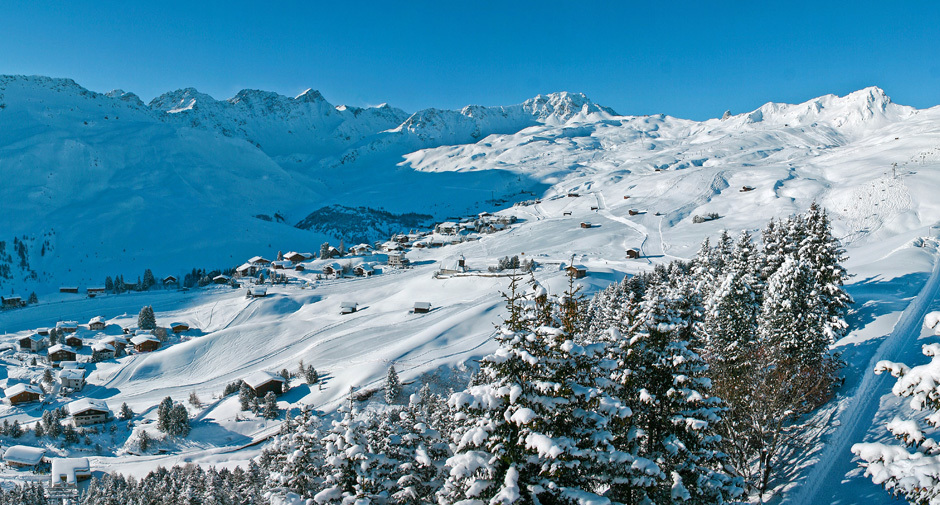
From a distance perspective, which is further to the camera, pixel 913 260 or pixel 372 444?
pixel 913 260

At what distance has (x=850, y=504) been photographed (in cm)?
1603

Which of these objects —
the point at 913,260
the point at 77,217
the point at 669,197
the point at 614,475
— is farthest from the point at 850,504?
the point at 77,217

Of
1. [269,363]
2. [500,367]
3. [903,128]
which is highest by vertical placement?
[903,128]

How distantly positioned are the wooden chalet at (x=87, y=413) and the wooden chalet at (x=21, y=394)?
8.59m

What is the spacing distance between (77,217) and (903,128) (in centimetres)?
28582

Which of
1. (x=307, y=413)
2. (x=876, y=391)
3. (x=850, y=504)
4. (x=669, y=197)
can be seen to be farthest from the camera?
(x=669, y=197)

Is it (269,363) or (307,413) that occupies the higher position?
(307,413)

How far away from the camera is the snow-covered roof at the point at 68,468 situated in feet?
118

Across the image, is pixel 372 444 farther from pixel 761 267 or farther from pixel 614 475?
pixel 761 267

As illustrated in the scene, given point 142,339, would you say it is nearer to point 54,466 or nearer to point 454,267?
point 54,466

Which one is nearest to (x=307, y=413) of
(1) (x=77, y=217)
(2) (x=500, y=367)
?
(2) (x=500, y=367)

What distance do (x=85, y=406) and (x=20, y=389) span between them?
38.2 feet

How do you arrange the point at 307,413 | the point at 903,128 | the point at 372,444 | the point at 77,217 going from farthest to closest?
the point at 903,128 < the point at 77,217 < the point at 307,413 < the point at 372,444

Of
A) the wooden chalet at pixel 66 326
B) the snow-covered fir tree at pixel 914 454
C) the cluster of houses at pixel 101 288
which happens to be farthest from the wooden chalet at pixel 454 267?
the snow-covered fir tree at pixel 914 454
